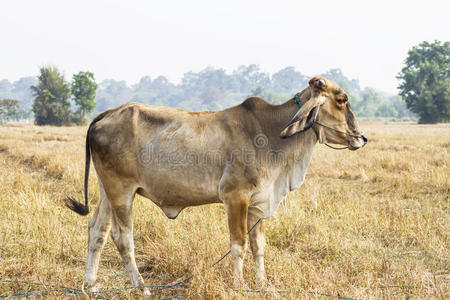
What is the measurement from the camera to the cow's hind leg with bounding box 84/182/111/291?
3.54 m

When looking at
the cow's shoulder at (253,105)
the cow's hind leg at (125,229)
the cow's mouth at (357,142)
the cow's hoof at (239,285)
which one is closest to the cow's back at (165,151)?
the cow's hind leg at (125,229)

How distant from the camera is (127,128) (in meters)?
3.50

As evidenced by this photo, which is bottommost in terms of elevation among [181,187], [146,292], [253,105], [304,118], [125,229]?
[146,292]

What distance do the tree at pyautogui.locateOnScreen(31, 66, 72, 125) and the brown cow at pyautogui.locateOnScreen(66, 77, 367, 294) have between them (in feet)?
164

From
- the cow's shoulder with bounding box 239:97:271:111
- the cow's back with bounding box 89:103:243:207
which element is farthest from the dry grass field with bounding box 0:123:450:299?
the cow's shoulder with bounding box 239:97:271:111

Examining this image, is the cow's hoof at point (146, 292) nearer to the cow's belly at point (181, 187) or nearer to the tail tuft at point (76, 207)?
the cow's belly at point (181, 187)

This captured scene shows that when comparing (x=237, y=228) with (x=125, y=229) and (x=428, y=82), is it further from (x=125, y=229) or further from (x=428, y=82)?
(x=428, y=82)

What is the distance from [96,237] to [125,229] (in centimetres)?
34

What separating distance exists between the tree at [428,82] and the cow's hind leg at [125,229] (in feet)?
162

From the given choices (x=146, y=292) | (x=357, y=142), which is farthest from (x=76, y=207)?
(x=357, y=142)

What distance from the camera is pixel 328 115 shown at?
3564 millimetres

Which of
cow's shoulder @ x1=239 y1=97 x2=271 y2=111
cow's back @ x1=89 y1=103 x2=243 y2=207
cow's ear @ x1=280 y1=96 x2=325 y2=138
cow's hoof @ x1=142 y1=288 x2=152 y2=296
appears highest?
cow's shoulder @ x1=239 y1=97 x2=271 y2=111

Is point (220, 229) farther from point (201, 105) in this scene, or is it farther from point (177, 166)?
point (201, 105)

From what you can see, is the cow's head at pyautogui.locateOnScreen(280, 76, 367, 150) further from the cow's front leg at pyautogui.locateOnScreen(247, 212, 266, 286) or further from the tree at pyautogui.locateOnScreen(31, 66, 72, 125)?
the tree at pyautogui.locateOnScreen(31, 66, 72, 125)
